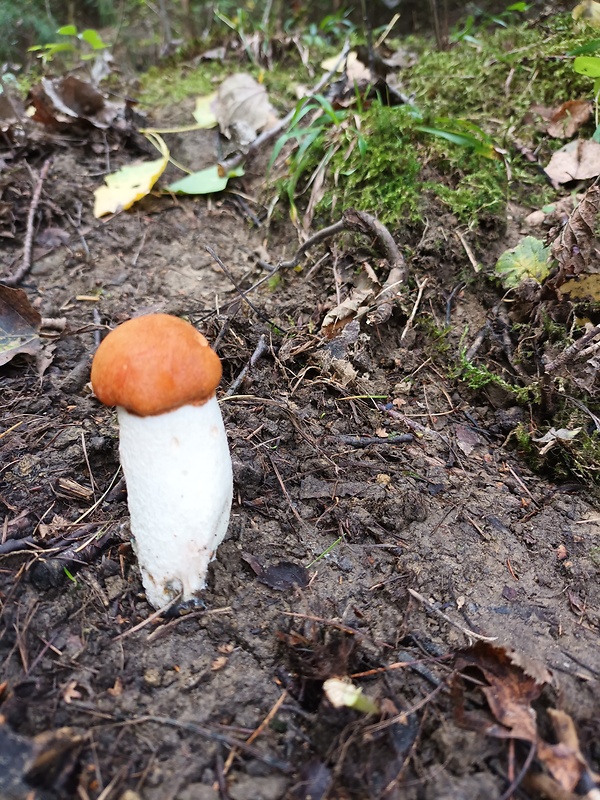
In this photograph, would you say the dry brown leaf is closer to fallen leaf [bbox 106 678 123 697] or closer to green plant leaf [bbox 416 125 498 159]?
green plant leaf [bbox 416 125 498 159]

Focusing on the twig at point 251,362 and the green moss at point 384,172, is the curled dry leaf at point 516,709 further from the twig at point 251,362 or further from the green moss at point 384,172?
the green moss at point 384,172

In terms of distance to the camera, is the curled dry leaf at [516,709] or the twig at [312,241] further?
the twig at [312,241]

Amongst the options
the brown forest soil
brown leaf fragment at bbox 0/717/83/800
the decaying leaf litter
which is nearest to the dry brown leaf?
the decaying leaf litter

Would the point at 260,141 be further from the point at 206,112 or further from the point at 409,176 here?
the point at 409,176

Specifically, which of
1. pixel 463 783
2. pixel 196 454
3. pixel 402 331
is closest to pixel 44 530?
pixel 196 454

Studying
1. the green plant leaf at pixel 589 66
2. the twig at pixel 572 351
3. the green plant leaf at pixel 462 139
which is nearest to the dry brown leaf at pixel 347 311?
the twig at pixel 572 351
